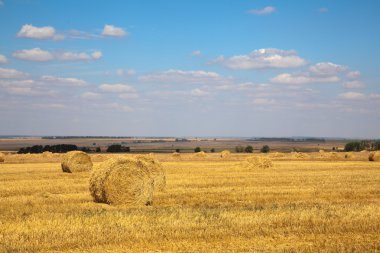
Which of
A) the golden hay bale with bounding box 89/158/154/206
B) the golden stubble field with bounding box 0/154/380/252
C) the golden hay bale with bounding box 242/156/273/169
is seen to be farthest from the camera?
the golden hay bale with bounding box 242/156/273/169

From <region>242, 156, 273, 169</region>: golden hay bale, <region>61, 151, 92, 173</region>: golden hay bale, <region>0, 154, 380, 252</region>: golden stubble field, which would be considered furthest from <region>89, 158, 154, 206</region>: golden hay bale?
<region>242, 156, 273, 169</region>: golden hay bale

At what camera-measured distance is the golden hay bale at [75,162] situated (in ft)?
105

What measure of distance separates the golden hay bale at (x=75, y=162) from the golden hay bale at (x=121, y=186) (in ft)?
43.4

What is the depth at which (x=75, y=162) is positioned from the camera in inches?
1268

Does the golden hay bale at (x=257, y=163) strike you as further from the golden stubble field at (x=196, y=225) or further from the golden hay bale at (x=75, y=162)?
the golden stubble field at (x=196, y=225)

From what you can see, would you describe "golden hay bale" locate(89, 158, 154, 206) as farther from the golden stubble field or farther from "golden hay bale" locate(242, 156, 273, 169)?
"golden hay bale" locate(242, 156, 273, 169)

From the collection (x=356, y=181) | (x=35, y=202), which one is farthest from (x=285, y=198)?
(x=35, y=202)

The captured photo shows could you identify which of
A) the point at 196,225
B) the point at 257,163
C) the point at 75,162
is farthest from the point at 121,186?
the point at 257,163

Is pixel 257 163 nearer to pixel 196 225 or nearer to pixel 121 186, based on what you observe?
pixel 121 186

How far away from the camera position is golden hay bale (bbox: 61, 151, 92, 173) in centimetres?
3194

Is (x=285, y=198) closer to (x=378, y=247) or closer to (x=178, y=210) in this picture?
(x=178, y=210)

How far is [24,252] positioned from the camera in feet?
31.6

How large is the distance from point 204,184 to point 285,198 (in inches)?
228

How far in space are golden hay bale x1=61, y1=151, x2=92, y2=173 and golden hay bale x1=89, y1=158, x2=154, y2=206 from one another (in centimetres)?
1323
